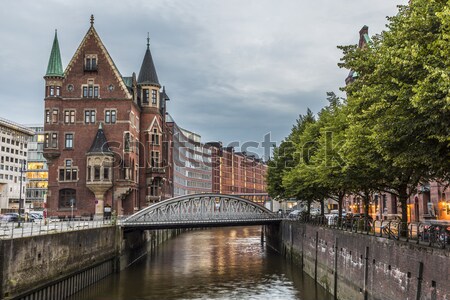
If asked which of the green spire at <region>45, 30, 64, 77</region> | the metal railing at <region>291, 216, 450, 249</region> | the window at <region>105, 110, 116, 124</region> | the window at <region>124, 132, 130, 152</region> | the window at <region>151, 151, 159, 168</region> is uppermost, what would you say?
the green spire at <region>45, 30, 64, 77</region>

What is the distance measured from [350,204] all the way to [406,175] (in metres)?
53.2

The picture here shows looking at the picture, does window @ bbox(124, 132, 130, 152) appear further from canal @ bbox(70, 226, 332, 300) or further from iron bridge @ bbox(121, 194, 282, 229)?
canal @ bbox(70, 226, 332, 300)

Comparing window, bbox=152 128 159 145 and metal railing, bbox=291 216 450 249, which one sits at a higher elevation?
window, bbox=152 128 159 145

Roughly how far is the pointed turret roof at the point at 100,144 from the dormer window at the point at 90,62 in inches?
282

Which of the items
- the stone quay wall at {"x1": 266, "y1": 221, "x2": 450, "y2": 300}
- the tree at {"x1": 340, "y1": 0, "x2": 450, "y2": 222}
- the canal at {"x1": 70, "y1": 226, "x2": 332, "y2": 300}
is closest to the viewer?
the tree at {"x1": 340, "y1": 0, "x2": 450, "y2": 222}

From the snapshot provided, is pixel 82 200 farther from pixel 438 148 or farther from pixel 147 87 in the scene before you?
pixel 438 148

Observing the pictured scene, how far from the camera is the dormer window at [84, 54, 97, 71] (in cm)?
6105

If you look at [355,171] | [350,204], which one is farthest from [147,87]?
[355,171]

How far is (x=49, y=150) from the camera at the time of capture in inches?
2384

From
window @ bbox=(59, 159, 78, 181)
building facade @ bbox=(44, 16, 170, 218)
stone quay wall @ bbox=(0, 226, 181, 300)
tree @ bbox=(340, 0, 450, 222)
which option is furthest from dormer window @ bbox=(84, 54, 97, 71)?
tree @ bbox=(340, 0, 450, 222)

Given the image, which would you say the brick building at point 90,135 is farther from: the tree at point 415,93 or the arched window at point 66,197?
the tree at point 415,93

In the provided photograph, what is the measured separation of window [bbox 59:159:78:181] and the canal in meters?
13.3

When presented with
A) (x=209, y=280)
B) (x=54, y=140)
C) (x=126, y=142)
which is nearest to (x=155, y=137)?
(x=126, y=142)

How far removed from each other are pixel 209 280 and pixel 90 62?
33093 millimetres
